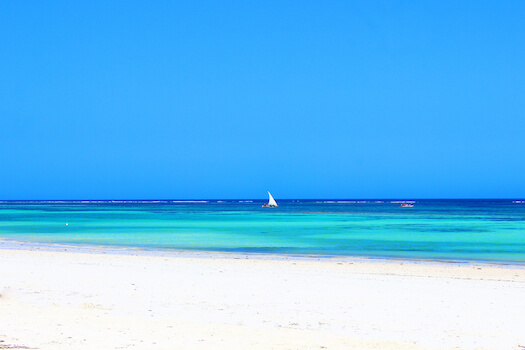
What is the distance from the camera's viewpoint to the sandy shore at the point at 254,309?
7203mm

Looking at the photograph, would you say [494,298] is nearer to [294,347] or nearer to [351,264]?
[294,347]

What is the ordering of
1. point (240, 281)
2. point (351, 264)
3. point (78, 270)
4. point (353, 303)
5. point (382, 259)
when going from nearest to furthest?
point (353, 303) → point (240, 281) → point (78, 270) → point (351, 264) → point (382, 259)

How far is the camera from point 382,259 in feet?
70.4

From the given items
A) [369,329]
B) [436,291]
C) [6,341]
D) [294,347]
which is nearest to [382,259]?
[436,291]

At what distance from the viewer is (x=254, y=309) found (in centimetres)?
946

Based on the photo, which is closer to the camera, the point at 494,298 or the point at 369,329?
the point at 369,329

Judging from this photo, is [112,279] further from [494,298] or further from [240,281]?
[494,298]

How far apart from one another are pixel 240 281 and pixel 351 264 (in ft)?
22.6

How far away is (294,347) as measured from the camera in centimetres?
684

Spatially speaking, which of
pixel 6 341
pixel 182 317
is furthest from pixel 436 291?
pixel 6 341

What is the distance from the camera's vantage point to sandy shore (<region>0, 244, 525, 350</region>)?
7.20 metres

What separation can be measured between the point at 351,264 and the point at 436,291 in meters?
7.25

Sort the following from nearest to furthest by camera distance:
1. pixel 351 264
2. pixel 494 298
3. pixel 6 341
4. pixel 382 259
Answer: pixel 6 341
pixel 494 298
pixel 351 264
pixel 382 259

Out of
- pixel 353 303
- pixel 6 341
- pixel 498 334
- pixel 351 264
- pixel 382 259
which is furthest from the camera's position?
pixel 382 259
